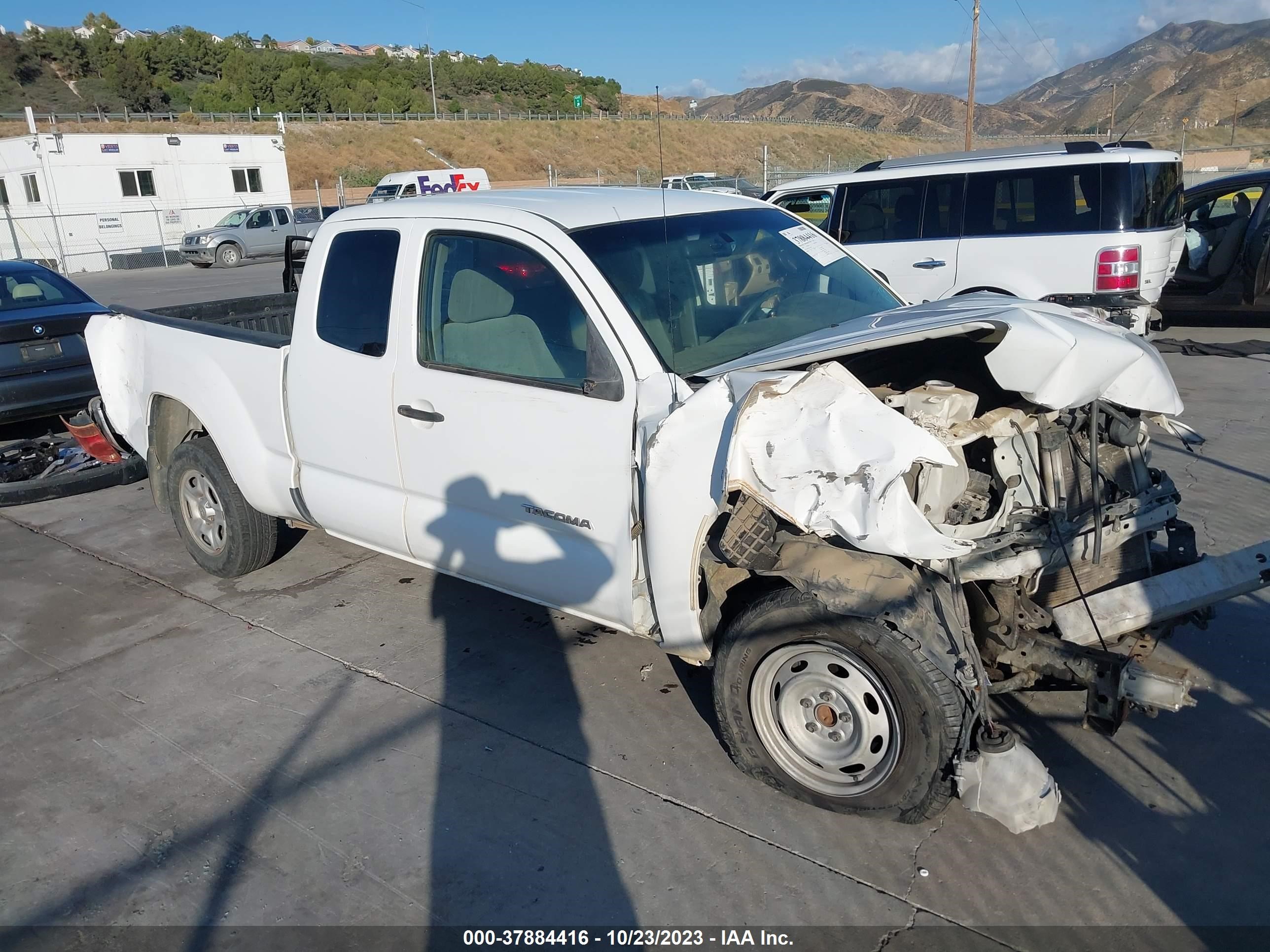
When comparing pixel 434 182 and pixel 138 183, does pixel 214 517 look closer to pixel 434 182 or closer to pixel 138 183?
pixel 434 182

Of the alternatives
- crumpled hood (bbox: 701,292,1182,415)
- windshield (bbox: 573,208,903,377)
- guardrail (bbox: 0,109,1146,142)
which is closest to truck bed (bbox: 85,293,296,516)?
windshield (bbox: 573,208,903,377)

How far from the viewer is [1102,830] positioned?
10.4 ft

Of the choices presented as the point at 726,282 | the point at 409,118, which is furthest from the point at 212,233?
the point at 409,118

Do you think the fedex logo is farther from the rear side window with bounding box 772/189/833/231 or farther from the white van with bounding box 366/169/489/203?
the rear side window with bounding box 772/189/833/231

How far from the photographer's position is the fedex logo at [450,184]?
2711 cm

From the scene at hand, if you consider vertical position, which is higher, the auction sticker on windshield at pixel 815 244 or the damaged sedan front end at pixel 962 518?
the auction sticker on windshield at pixel 815 244

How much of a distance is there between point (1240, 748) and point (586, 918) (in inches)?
98.7

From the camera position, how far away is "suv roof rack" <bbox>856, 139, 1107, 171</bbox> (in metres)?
9.46

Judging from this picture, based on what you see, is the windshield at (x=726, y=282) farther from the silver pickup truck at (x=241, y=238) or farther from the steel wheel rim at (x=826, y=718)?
the silver pickup truck at (x=241, y=238)

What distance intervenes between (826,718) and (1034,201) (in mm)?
7688

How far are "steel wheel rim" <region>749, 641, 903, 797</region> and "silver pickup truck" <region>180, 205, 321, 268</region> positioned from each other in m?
31.6

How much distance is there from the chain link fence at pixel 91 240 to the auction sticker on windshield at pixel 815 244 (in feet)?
112

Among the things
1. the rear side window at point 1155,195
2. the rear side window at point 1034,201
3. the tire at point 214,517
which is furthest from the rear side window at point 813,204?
the tire at point 214,517

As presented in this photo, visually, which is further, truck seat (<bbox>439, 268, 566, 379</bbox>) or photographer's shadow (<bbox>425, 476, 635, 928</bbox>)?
truck seat (<bbox>439, 268, 566, 379</bbox>)
